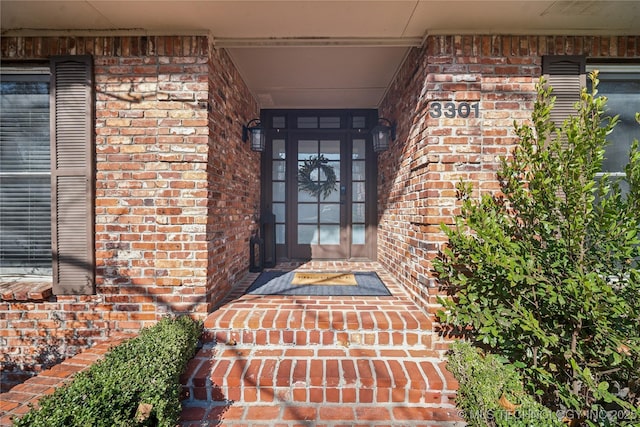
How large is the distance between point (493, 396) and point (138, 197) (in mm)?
3019

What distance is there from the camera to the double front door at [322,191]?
426 cm

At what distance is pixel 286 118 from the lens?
4281mm

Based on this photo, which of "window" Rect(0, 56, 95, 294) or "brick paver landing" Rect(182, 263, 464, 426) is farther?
"window" Rect(0, 56, 95, 294)

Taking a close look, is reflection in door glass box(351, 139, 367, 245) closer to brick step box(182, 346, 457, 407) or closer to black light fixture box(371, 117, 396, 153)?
black light fixture box(371, 117, 396, 153)

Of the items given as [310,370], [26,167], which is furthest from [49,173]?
[310,370]

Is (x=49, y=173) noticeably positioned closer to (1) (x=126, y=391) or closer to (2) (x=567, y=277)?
(1) (x=126, y=391)

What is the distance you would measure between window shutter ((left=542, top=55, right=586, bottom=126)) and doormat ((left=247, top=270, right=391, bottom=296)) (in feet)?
7.59

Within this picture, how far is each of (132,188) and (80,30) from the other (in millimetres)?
1461

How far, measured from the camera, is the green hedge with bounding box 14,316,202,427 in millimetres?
1247

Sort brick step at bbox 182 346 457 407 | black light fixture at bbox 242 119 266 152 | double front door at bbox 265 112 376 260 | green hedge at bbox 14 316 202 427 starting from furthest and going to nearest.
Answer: double front door at bbox 265 112 376 260 < black light fixture at bbox 242 119 266 152 < brick step at bbox 182 346 457 407 < green hedge at bbox 14 316 202 427

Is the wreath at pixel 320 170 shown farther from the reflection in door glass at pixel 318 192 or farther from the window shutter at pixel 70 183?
the window shutter at pixel 70 183

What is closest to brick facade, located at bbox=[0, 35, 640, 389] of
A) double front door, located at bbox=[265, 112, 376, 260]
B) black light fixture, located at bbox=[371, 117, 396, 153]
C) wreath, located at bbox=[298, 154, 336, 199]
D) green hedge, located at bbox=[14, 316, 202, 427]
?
green hedge, located at bbox=[14, 316, 202, 427]

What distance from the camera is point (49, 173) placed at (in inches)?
96.3

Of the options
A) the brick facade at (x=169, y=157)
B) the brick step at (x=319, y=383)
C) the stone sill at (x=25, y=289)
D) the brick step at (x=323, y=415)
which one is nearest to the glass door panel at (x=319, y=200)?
the brick facade at (x=169, y=157)
